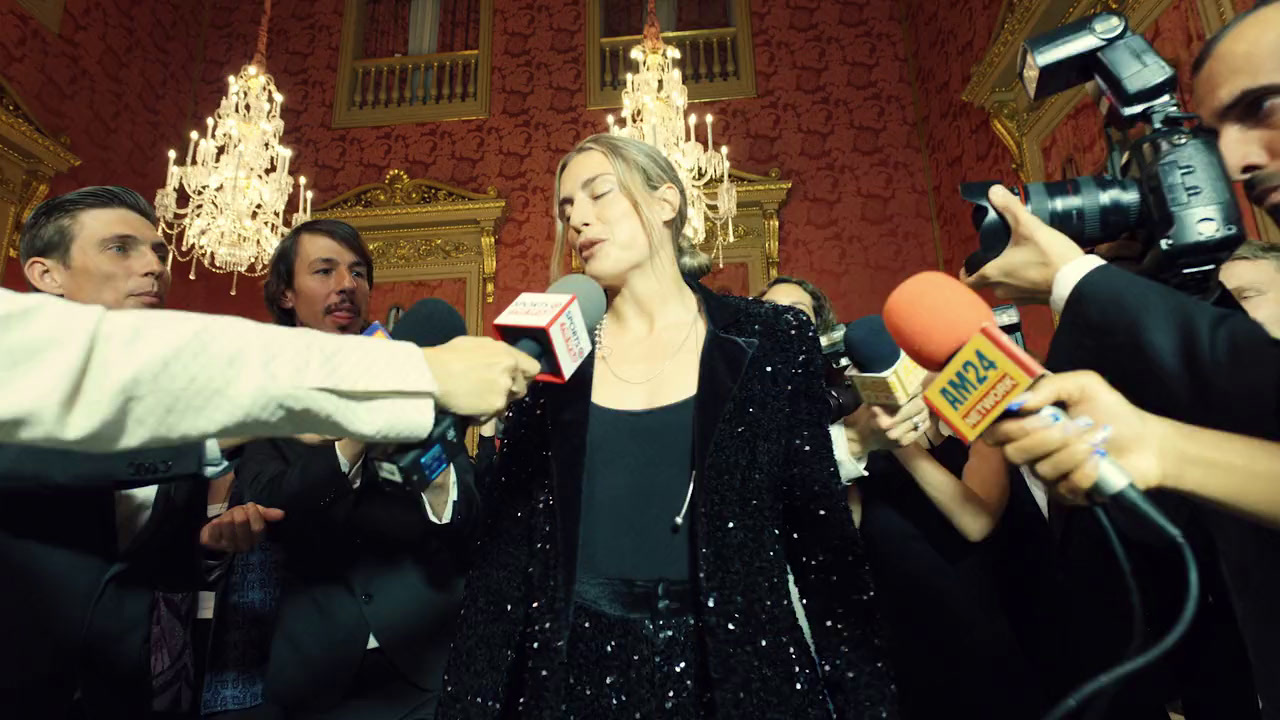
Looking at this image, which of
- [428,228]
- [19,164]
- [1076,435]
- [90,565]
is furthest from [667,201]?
[19,164]

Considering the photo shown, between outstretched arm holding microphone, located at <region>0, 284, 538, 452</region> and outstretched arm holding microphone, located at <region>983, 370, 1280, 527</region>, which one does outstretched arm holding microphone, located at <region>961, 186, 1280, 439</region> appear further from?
outstretched arm holding microphone, located at <region>0, 284, 538, 452</region>

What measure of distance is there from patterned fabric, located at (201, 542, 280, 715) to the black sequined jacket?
0.71m

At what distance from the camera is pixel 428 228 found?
6.31 meters

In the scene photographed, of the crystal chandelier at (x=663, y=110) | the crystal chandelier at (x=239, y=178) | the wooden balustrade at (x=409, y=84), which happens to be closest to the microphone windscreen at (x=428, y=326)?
the crystal chandelier at (x=663, y=110)

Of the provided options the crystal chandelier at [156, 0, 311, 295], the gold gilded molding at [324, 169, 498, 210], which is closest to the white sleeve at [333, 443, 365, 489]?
the crystal chandelier at [156, 0, 311, 295]

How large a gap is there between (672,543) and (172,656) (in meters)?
1.34

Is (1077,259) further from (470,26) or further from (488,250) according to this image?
→ (470,26)

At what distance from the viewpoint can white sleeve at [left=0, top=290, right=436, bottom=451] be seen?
0.68m

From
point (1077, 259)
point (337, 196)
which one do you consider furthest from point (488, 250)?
point (1077, 259)

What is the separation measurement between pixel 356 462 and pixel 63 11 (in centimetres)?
638

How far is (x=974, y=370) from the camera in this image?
2.25ft

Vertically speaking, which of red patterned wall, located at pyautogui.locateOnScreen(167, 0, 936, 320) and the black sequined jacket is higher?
red patterned wall, located at pyautogui.locateOnScreen(167, 0, 936, 320)

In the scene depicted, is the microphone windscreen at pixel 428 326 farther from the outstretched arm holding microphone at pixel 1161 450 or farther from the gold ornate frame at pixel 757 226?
the gold ornate frame at pixel 757 226

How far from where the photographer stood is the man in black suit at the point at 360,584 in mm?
1285
